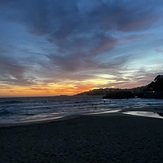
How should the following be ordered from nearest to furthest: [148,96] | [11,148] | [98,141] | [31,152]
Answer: [31,152]
[11,148]
[98,141]
[148,96]

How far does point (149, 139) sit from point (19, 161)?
6706 millimetres

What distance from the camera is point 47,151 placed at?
29.7 feet

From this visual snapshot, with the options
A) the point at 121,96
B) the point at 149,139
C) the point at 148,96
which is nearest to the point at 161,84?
the point at 148,96

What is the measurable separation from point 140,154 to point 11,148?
18.5 feet

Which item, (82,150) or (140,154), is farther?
(82,150)

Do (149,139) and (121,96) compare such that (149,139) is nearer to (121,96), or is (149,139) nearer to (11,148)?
(11,148)

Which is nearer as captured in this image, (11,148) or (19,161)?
(19,161)

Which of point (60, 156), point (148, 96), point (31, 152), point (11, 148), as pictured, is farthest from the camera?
point (148, 96)

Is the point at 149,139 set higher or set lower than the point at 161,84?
lower

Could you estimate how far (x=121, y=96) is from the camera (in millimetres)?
132500

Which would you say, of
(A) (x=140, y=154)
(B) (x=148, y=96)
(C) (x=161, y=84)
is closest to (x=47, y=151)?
(A) (x=140, y=154)

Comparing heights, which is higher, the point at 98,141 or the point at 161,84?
the point at 161,84

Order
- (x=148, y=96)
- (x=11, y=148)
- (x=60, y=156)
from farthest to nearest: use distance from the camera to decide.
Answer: (x=148, y=96)
(x=11, y=148)
(x=60, y=156)

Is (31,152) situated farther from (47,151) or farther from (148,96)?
(148,96)
